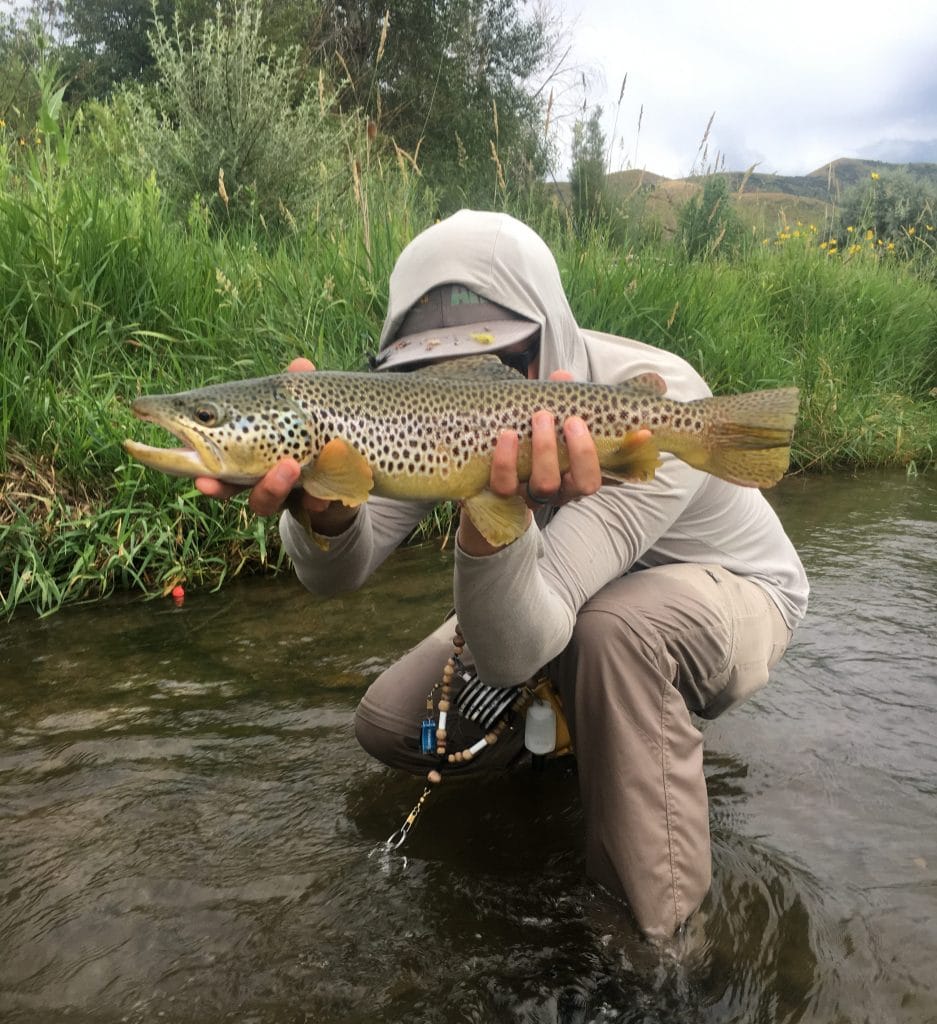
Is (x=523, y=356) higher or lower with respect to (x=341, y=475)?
higher

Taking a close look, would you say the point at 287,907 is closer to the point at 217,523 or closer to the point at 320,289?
the point at 217,523

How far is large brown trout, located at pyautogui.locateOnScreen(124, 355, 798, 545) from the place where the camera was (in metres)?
1.87

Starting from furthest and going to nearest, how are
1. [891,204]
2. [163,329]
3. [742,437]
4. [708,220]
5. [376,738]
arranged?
[891,204]
[708,220]
[163,329]
[376,738]
[742,437]

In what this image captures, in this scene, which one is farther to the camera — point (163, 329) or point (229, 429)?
point (163, 329)

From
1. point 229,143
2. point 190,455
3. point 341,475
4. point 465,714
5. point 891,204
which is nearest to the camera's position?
point 190,455

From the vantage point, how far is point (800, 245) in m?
9.28

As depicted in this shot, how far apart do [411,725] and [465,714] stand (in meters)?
0.20

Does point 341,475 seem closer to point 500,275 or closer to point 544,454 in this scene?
point 544,454

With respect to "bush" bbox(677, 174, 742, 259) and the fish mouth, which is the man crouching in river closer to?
the fish mouth

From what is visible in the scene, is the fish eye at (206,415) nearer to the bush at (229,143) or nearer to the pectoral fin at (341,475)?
the pectoral fin at (341,475)

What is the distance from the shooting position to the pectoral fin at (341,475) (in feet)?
6.30

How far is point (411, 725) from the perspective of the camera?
2744 mm

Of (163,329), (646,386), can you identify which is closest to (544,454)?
(646,386)

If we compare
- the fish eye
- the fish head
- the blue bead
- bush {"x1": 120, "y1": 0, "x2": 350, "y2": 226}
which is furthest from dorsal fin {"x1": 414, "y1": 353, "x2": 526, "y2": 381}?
bush {"x1": 120, "y1": 0, "x2": 350, "y2": 226}
